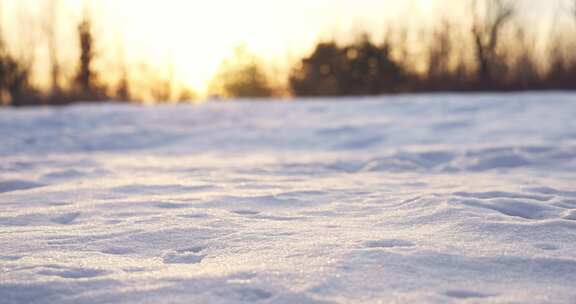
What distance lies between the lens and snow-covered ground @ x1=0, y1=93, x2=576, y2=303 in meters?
1.18

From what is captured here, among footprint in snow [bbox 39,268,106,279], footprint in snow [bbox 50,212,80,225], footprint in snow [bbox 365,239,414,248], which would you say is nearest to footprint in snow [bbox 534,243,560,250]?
footprint in snow [bbox 365,239,414,248]

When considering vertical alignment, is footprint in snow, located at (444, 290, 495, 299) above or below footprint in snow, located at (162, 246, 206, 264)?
below

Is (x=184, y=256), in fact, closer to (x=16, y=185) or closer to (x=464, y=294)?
(x=464, y=294)

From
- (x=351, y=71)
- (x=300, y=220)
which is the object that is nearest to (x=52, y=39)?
(x=351, y=71)

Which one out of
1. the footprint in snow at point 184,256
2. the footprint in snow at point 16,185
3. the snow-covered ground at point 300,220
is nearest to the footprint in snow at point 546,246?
the snow-covered ground at point 300,220

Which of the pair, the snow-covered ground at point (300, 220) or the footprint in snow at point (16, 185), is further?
the footprint in snow at point (16, 185)

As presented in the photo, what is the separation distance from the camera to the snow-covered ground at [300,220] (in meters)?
1.18

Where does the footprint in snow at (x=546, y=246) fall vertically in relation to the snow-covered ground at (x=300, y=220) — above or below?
below

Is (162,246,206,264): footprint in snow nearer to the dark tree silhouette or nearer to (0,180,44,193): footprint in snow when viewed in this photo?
(0,180,44,193): footprint in snow

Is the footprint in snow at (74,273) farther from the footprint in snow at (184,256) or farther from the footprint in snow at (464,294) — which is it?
the footprint in snow at (464,294)

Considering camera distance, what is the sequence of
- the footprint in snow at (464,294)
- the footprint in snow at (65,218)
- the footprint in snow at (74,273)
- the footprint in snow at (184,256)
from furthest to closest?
the footprint in snow at (65,218)
the footprint in snow at (184,256)
the footprint in snow at (74,273)
the footprint in snow at (464,294)

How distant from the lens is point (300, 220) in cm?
185

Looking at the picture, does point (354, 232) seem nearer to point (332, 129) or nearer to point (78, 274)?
point (78, 274)

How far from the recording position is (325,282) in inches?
47.0
